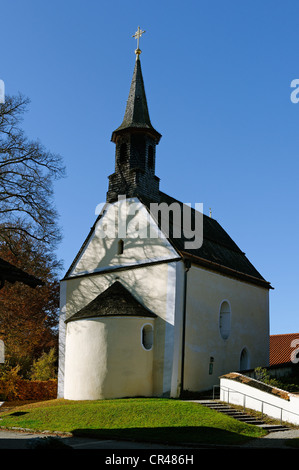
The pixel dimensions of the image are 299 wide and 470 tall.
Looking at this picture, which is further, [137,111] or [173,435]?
[137,111]

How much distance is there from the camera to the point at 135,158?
27.2 m

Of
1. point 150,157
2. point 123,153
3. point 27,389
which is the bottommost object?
point 27,389

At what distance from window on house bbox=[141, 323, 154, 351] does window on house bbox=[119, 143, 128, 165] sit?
9.28 m

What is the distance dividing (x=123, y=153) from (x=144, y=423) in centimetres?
1595

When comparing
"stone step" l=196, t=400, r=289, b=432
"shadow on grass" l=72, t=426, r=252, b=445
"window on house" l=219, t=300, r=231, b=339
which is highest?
"window on house" l=219, t=300, r=231, b=339

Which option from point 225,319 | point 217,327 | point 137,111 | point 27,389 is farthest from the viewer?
point 137,111

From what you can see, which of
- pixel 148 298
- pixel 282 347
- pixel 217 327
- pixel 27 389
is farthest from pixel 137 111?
pixel 282 347

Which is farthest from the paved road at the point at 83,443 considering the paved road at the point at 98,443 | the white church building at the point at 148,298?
the white church building at the point at 148,298

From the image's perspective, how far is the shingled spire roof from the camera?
91.3 ft

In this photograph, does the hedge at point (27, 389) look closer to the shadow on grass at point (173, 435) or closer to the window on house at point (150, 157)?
the window on house at point (150, 157)

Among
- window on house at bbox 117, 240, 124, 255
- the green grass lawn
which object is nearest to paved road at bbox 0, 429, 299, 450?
the green grass lawn

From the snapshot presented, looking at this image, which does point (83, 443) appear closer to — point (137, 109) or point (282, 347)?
point (137, 109)

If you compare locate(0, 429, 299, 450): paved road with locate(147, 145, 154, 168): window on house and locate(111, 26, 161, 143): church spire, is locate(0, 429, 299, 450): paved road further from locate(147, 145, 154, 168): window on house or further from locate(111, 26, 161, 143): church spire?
locate(111, 26, 161, 143): church spire

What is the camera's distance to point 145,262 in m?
24.9
